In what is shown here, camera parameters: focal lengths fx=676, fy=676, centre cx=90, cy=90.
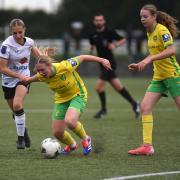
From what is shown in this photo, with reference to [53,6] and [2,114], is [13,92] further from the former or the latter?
[53,6]

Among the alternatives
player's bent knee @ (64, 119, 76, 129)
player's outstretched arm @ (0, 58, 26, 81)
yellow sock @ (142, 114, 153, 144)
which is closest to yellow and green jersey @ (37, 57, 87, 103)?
player's bent knee @ (64, 119, 76, 129)

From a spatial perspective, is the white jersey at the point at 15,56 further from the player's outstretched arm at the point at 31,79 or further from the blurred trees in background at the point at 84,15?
the blurred trees in background at the point at 84,15

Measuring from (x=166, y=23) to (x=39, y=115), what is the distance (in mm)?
6675

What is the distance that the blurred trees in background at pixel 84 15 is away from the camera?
137 ft

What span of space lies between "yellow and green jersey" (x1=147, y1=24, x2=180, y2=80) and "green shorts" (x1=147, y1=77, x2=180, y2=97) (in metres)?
0.07

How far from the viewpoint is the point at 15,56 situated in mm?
10008

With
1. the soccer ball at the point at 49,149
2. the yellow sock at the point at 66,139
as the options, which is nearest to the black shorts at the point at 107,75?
the yellow sock at the point at 66,139

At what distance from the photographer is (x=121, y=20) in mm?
45875

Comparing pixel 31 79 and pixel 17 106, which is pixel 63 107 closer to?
pixel 31 79

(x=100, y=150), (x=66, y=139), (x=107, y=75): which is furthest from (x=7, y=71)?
(x=107, y=75)

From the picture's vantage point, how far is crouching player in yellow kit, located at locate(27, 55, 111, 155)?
8953 millimetres

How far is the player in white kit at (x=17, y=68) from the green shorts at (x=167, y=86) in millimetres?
1888

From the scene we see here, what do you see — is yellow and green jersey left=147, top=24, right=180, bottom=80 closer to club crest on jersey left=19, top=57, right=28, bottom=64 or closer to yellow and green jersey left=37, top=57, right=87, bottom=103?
yellow and green jersey left=37, top=57, right=87, bottom=103

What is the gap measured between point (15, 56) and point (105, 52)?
580 centimetres
